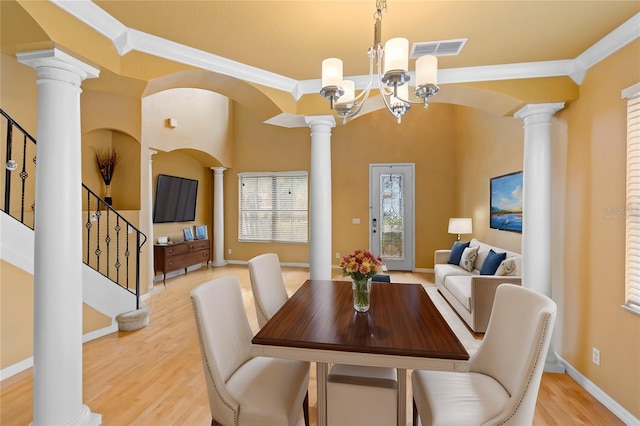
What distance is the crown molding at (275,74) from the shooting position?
1.98 meters

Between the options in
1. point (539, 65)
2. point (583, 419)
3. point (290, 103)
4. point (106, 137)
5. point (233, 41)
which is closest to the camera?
point (583, 419)

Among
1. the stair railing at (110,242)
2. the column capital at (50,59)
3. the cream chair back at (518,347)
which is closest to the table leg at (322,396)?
the cream chair back at (518,347)

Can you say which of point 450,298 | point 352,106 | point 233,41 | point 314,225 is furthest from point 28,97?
point 450,298

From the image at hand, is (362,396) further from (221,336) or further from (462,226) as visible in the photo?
(462,226)

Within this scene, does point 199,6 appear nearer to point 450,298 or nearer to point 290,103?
point 290,103

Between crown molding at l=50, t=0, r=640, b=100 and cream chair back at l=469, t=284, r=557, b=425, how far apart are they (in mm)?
1880

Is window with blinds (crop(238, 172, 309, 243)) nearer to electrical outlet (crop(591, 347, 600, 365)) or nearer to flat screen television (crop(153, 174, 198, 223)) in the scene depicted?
flat screen television (crop(153, 174, 198, 223))

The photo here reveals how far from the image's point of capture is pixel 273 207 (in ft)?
25.1

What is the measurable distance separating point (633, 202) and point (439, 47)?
1.66 meters

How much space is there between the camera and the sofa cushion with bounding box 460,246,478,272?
470 centimetres

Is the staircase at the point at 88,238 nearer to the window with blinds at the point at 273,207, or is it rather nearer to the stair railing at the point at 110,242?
the stair railing at the point at 110,242

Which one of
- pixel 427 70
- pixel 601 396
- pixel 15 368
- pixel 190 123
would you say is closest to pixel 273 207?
pixel 190 123

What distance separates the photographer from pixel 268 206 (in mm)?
7684

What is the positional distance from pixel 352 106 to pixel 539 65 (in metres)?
1.77
